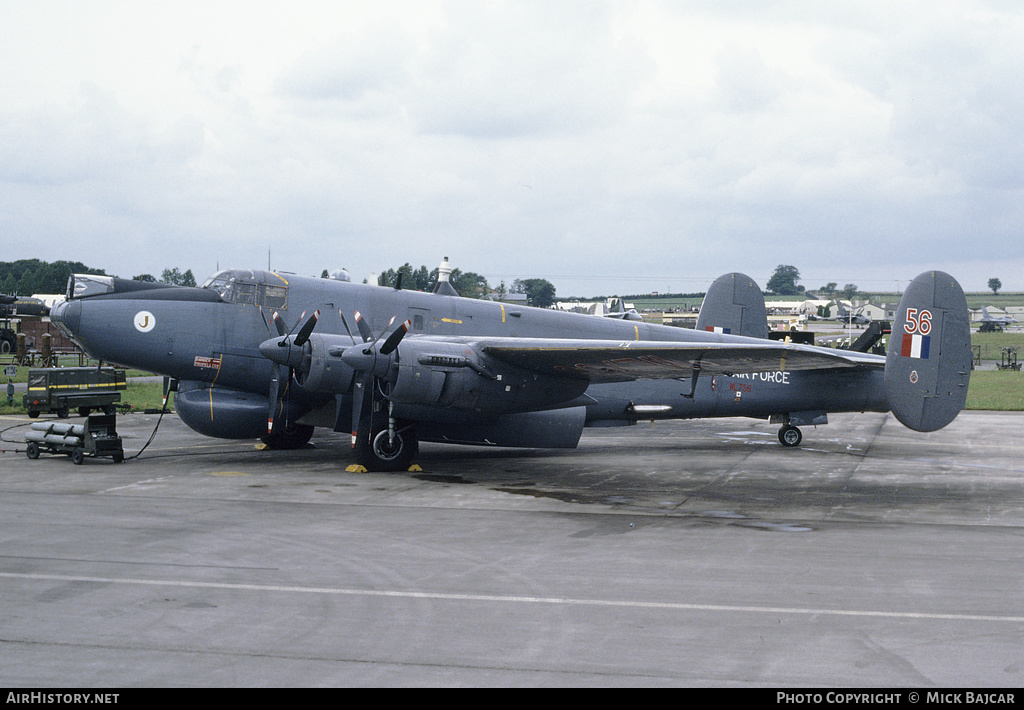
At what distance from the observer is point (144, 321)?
16.8 metres

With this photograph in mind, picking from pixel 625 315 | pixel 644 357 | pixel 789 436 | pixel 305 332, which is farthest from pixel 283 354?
pixel 625 315

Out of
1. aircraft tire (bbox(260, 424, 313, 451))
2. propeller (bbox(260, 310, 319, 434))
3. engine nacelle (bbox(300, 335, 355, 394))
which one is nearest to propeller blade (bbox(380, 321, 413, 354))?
engine nacelle (bbox(300, 335, 355, 394))

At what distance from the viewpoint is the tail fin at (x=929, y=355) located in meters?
15.2

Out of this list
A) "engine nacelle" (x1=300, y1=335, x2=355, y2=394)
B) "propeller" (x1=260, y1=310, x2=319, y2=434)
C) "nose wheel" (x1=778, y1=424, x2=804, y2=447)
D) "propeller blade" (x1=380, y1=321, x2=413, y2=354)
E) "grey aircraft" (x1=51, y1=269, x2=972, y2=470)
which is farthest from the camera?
"nose wheel" (x1=778, y1=424, x2=804, y2=447)

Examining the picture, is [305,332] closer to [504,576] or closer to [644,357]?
[644,357]

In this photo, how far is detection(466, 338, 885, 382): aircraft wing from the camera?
15.0 m

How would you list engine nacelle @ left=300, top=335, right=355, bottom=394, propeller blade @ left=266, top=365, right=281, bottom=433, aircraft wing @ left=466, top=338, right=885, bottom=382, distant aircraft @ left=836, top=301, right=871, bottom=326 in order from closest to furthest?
aircraft wing @ left=466, top=338, right=885, bottom=382
engine nacelle @ left=300, top=335, right=355, bottom=394
propeller blade @ left=266, top=365, right=281, bottom=433
distant aircraft @ left=836, top=301, right=871, bottom=326

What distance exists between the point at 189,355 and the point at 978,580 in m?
14.0

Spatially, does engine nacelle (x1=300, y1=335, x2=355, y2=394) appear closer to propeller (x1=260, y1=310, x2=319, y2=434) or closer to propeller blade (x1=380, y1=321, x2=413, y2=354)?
propeller (x1=260, y1=310, x2=319, y2=434)

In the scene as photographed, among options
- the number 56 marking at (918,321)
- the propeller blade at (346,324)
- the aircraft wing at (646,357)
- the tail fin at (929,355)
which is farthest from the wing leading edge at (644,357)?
the propeller blade at (346,324)

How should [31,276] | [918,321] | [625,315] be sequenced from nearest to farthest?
[918,321], [625,315], [31,276]

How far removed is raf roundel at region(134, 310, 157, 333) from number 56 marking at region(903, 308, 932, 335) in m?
14.1

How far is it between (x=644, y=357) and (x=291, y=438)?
29.2 ft

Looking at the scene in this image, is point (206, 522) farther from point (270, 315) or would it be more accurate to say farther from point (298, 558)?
point (270, 315)
